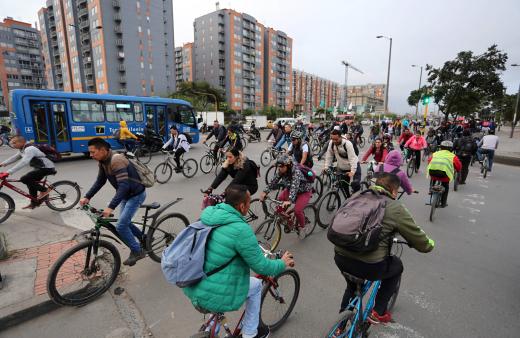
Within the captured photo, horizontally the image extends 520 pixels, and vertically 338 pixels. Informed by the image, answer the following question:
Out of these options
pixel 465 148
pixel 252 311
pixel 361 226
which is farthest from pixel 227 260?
pixel 465 148

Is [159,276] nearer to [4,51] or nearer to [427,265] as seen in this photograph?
[427,265]

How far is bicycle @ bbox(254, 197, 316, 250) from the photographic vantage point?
4.13 m

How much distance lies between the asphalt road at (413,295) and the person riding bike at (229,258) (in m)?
1.14

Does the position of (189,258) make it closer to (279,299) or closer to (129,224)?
(279,299)

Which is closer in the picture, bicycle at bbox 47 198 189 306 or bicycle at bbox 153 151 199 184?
bicycle at bbox 47 198 189 306

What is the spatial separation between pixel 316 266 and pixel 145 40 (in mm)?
65546

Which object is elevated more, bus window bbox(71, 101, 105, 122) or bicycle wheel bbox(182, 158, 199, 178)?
bus window bbox(71, 101, 105, 122)

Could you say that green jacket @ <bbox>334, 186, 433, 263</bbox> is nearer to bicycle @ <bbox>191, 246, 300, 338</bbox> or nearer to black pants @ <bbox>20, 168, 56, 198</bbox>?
bicycle @ <bbox>191, 246, 300, 338</bbox>

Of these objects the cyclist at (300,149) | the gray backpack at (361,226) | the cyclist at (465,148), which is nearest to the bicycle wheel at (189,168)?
the cyclist at (300,149)

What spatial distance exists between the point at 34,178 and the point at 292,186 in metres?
5.27

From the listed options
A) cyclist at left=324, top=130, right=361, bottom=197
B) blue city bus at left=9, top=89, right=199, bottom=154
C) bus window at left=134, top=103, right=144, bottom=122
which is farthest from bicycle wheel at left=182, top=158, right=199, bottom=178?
bus window at left=134, top=103, right=144, bottom=122

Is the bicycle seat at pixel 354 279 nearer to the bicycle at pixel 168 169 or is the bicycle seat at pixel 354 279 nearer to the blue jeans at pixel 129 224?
the blue jeans at pixel 129 224

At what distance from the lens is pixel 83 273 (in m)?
3.16

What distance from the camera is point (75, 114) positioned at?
1234 centimetres
